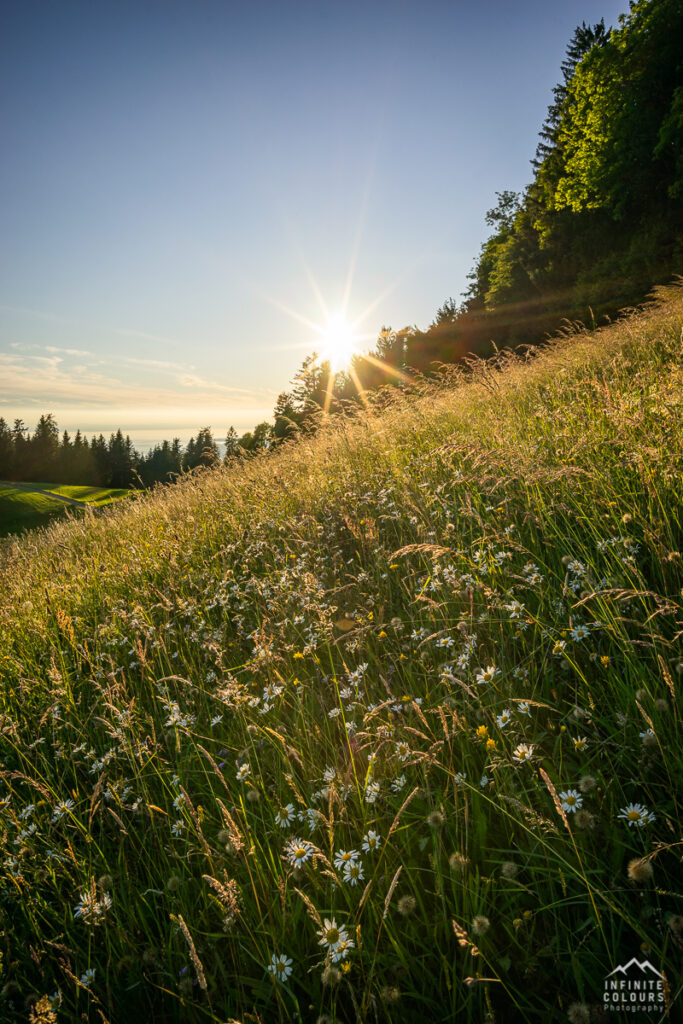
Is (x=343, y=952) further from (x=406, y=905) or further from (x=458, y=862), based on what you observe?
(x=458, y=862)

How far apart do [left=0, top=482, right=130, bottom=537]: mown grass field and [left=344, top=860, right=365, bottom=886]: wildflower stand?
31.3 m

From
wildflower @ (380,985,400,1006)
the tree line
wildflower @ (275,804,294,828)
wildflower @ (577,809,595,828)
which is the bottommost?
wildflower @ (380,985,400,1006)

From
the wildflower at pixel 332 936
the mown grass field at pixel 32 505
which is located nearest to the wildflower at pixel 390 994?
the wildflower at pixel 332 936

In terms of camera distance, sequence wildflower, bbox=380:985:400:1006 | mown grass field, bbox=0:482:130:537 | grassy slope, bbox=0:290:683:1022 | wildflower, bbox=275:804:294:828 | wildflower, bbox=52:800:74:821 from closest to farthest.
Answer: wildflower, bbox=380:985:400:1006
grassy slope, bbox=0:290:683:1022
wildflower, bbox=275:804:294:828
wildflower, bbox=52:800:74:821
mown grass field, bbox=0:482:130:537

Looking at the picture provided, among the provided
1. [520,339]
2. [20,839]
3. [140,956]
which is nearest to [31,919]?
[20,839]

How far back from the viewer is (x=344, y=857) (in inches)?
58.5

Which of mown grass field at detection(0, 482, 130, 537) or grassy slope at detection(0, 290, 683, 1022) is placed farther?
mown grass field at detection(0, 482, 130, 537)

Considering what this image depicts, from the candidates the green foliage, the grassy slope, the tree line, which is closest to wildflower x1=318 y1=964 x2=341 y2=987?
the grassy slope

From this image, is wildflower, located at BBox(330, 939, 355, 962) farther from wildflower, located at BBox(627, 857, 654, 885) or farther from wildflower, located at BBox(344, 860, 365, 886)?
wildflower, located at BBox(627, 857, 654, 885)

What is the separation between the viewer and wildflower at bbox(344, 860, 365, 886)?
54.5 inches

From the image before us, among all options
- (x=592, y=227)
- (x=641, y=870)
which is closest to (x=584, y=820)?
(x=641, y=870)

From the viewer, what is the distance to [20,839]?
191 cm

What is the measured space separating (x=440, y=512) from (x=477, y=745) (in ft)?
6.50

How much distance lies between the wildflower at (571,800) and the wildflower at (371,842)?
0.61m
